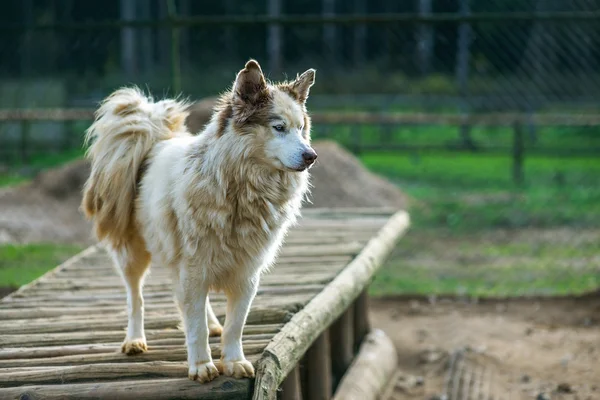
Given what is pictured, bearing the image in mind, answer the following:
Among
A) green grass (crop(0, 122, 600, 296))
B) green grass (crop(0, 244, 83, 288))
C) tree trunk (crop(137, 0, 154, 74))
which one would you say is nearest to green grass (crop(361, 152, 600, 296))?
green grass (crop(0, 122, 600, 296))

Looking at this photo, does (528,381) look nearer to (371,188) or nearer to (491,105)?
(371,188)

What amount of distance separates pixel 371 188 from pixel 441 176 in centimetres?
251

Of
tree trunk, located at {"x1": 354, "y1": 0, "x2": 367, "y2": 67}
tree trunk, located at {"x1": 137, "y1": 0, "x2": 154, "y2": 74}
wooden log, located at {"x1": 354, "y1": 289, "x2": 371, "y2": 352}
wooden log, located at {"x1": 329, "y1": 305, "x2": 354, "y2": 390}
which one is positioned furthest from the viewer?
tree trunk, located at {"x1": 354, "y1": 0, "x2": 367, "y2": 67}

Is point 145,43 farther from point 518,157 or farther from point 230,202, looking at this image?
point 230,202

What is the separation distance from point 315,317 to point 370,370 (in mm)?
1389

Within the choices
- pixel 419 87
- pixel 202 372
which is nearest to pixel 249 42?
pixel 419 87

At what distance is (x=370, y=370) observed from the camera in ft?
17.5

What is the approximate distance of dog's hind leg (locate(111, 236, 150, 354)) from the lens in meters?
3.68

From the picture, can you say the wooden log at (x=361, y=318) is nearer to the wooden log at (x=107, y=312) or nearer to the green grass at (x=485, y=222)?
the green grass at (x=485, y=222)

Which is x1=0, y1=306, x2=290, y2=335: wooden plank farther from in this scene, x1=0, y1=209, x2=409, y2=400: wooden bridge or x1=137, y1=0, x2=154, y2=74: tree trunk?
x1=137, y1=0, x2=154, y2=74: tree trunk

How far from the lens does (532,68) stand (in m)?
12.1

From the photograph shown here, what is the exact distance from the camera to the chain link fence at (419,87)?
8.71m

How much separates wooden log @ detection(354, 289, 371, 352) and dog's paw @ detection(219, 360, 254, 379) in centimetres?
281

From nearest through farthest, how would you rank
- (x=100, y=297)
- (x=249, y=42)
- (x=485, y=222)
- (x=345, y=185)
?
(x=100, y=297) < (x=485, y=222) < (x=345, y=185) < (x=249, y=42)
